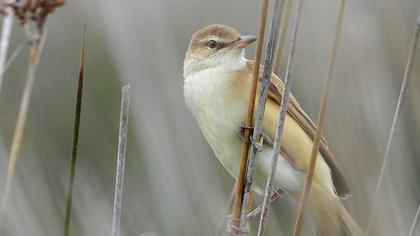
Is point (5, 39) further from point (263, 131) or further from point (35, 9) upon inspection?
point (263, 131)

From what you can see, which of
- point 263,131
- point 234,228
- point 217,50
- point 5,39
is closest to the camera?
point 5,39

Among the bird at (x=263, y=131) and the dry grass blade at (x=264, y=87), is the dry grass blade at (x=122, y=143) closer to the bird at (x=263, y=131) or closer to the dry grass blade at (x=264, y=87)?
the dry grass blade at (x=264, y=87)

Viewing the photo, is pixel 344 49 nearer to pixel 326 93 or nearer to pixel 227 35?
pixel 227 35

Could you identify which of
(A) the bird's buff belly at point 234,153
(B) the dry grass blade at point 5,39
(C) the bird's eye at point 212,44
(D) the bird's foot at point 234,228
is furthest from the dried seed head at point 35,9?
(C) the bird's eye at point 212,44

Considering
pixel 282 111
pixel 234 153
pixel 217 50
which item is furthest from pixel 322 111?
pixel 217 50

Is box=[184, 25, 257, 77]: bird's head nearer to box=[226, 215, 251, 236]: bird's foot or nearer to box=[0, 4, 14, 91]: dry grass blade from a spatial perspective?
box=[226, 215, 251, 236]: bird's foot

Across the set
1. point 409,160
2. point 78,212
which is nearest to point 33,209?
point 78,212
